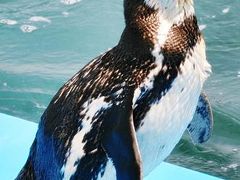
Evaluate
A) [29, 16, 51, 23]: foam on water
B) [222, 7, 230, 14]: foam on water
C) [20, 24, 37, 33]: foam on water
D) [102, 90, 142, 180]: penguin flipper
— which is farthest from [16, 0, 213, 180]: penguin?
[29, 16, 51, 23]: foam on water

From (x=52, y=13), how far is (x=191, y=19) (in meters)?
2.75

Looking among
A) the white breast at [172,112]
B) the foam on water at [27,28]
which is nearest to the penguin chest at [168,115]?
the white breast at [172,112]

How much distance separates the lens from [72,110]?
132 centimetres

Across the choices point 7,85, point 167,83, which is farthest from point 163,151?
point 7,85

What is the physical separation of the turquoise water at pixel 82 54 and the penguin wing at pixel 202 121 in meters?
0.76

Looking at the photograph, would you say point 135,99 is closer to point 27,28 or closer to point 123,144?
point 123,144

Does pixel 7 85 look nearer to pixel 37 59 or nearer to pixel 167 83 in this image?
pixel 37 59

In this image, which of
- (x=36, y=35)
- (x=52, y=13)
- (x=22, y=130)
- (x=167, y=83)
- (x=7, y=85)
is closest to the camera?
(x=167, y=83)

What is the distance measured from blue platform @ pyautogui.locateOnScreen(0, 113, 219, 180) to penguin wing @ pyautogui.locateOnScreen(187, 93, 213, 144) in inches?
21.1

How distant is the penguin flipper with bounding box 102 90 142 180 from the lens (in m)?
1.20

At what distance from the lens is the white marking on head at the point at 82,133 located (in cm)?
128

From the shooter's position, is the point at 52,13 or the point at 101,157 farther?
the point at 52,13

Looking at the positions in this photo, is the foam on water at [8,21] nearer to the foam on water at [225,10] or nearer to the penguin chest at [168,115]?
the foam on water at [225,10]

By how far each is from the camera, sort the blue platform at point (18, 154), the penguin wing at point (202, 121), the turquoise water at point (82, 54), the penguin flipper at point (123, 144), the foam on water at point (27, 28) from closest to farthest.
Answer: the penguin flipper at point (123, 144), the penguin wing at point (202, 121), the blue platform at point (18, 154), the turquoise water at point (82, 54), the foam on water at point (27, 28)
